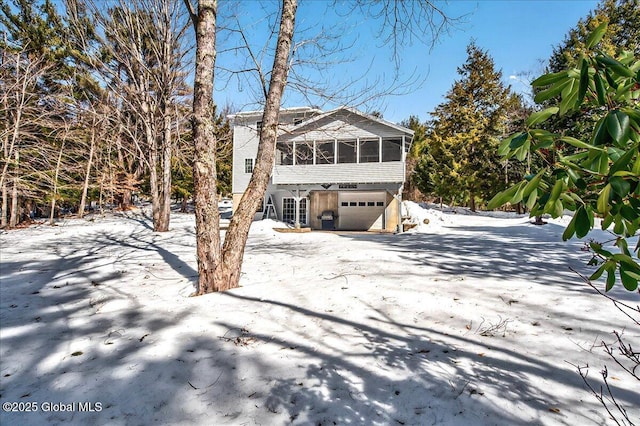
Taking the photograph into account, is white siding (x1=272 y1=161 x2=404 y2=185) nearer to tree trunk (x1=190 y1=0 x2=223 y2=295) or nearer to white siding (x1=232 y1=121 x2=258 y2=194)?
white siding (x1=232 y1=121 x2=258 y2=194)

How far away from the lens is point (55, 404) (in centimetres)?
248

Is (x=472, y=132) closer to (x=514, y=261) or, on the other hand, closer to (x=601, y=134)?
(x=514, y=261)

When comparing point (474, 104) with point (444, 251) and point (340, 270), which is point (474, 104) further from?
point (340, 270)

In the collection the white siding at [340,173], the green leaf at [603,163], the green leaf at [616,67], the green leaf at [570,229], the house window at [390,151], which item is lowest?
the green leaf at [570,229]

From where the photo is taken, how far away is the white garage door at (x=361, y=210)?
1864cm

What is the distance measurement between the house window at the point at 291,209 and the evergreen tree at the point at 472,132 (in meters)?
14.7

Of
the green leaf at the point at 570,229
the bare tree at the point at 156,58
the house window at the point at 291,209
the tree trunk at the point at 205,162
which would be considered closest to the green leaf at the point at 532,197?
the green leaf at the point at 570,229

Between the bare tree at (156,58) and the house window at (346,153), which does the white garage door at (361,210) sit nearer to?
the house window at (346,153)

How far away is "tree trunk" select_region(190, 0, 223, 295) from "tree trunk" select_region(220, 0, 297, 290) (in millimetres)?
196

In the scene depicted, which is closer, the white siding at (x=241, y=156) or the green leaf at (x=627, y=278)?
the green leaf at (x=627, y=278)

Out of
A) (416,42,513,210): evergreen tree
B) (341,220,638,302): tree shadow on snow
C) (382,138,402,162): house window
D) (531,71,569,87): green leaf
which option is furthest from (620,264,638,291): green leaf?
(416,42,513,210): evergreen tree

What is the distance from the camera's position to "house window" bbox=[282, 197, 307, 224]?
65.0ft

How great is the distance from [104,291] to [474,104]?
30.7m

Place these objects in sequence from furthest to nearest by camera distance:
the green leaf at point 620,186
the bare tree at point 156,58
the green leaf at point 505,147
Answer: the bare tree at point 156,58
the green leaf at point 505,147
the green leaf at point 620,186
